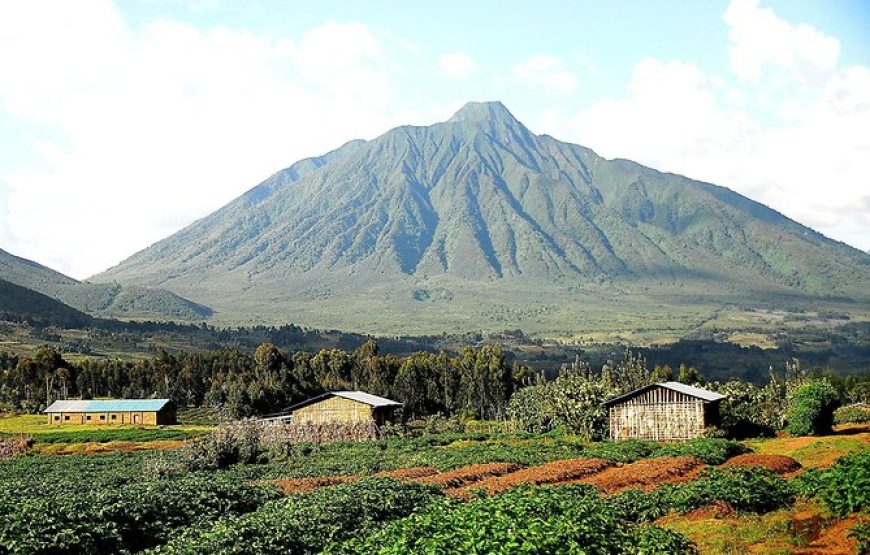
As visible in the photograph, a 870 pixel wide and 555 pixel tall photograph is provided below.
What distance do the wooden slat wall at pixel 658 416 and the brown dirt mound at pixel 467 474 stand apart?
17.9 meters

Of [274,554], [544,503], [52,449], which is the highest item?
[544,503]

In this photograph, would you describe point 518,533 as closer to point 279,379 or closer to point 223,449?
point 223,449

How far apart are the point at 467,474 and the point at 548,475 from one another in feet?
12.0

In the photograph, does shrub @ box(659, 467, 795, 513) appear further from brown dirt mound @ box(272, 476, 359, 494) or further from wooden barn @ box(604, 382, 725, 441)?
wooden barn @ box(604, 382, 725, 441)

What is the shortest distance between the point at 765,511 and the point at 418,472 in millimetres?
17870

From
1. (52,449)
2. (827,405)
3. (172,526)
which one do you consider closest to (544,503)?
(172,526)

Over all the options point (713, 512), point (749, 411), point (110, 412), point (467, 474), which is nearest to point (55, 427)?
point (110, 412)

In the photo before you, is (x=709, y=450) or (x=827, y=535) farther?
(x=709, y=450)

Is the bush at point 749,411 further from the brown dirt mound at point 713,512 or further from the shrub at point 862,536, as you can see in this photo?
the shrub at point 862,536

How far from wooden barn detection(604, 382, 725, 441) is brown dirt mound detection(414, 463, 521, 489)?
17917mm

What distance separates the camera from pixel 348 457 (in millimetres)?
48375

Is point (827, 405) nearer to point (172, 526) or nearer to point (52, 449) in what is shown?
point (172, 526)

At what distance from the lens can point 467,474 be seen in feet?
112

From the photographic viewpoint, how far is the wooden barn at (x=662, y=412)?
51969 mm
